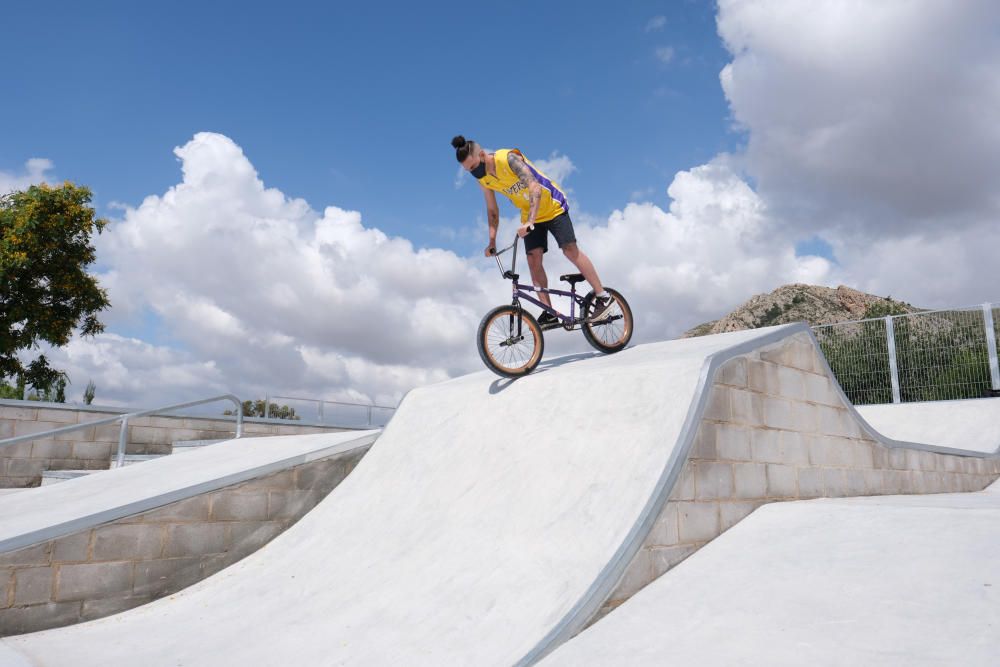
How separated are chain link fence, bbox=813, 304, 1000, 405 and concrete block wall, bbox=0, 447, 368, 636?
1148cm

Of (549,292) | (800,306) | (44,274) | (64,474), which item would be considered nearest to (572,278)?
(549,292)

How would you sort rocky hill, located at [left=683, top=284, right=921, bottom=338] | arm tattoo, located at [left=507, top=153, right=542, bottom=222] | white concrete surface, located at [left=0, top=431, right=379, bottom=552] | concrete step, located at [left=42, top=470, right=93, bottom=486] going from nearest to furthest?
white concrete surface, located at [left=0, top=431, right=379, bottom=552] < arm tattoo, located at [left=507, top=153, right=542, bottom=222] < concrete step, located at [left=42, top=470, right=93, bottom=486] < rocky hill, located at [left=683, top=284, right=921, bottom=338]

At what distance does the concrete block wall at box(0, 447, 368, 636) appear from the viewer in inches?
196

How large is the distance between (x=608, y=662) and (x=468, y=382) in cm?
447

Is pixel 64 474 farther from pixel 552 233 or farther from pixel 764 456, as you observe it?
pixel 764 456

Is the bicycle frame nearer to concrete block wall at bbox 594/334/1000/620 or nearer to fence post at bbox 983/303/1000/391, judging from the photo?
concrete block wall at bbox 594/334/1000/620

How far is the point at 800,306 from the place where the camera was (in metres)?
53.5

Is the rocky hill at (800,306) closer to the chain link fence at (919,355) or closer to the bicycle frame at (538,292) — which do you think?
the chain link fence at (919,355)

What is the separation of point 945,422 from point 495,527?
10690 mm

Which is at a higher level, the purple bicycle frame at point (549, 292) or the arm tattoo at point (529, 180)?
the arm tattoo at point (529, 180)

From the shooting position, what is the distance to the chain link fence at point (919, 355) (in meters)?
12.4

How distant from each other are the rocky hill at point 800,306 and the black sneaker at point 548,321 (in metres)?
46.5

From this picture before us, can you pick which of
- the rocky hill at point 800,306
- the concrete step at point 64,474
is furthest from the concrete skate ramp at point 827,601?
the rocky hill at point 800,306

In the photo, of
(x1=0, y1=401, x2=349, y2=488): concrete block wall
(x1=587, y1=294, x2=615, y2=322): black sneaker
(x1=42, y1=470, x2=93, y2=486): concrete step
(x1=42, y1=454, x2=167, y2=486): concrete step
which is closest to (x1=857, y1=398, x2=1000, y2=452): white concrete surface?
(x1=587, y1=294, x2=615, y2=322): black sneaker
